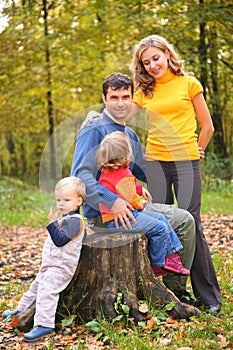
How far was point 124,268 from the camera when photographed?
3.90m

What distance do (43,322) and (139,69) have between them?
2.07m

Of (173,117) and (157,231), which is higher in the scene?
(173,117)

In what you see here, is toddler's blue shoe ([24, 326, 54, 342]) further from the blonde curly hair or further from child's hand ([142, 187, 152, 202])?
the blonde curly hair

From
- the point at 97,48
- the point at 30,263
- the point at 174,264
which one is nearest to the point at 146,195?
the point at 174,264

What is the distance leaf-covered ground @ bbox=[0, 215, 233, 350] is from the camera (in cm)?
360

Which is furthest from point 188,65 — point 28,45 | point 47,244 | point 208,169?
point 47,244

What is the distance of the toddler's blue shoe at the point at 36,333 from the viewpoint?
362cm

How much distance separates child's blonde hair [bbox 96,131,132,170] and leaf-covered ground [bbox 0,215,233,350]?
1.17m

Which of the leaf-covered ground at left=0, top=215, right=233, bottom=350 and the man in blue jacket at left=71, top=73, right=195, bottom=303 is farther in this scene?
the man in blue jacket at left=71, top=73, right=195, bottom=303

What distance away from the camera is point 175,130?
3.93 metres

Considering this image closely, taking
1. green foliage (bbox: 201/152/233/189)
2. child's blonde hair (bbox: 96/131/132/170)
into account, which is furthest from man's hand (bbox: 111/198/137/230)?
green foliage (bbox: 201/152/233/189)

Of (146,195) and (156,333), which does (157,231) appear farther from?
(156,333)

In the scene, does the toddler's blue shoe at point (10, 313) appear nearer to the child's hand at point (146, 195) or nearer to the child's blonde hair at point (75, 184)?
the child's blonde hair at point (75, 184)

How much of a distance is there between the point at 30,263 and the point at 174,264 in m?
3.10
